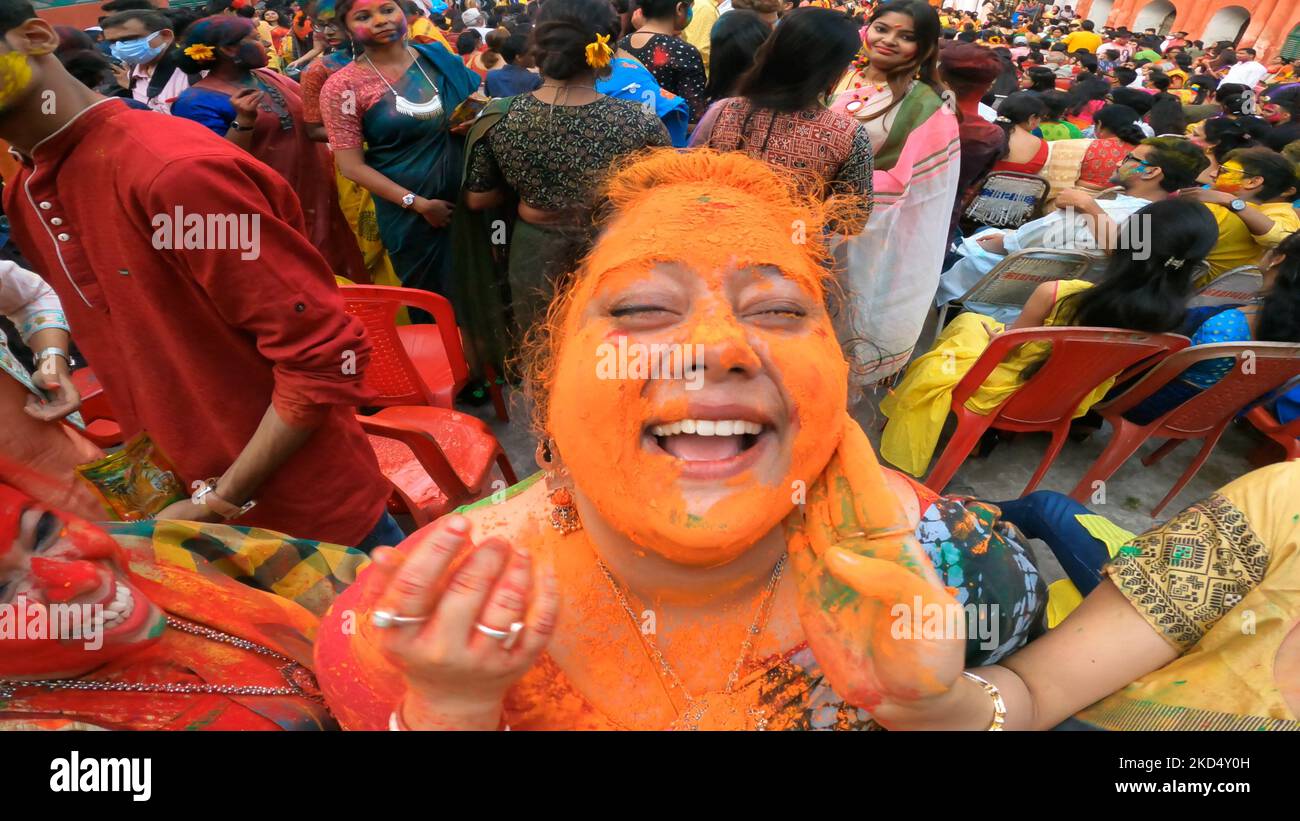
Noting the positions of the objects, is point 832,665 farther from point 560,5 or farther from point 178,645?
point 560,5

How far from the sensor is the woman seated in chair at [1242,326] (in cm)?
316

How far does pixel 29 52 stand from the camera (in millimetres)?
1381

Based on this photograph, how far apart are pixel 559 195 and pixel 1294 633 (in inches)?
110

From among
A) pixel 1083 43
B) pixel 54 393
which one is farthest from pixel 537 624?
pixel 1083 43

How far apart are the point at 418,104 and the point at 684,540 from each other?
3461mm

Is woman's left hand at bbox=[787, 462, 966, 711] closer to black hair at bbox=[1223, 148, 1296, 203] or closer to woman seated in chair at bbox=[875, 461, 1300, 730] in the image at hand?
woman seated in chair at bbox=[875, 461, 1300, 730]

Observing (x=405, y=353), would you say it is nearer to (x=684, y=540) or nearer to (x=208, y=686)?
(x=208, y=686)

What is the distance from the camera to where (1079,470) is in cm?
396

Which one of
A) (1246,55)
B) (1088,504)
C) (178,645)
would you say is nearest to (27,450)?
(178,645)

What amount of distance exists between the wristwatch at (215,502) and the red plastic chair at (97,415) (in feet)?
3.90

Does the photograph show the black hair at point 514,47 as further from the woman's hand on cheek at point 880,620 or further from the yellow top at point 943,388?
the woman's hand on cheek at point 880,620

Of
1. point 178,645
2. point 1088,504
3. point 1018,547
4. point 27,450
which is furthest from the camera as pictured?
point 1088,504

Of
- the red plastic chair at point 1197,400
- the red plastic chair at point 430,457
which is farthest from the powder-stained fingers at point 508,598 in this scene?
the red plastic chair at point 1197,400

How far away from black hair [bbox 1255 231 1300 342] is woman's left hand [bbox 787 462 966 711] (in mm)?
3503
